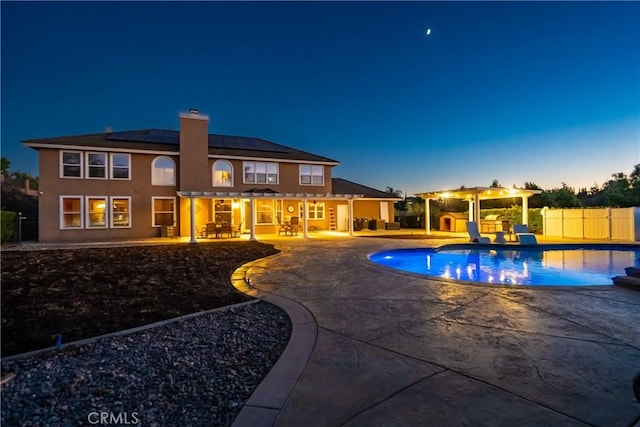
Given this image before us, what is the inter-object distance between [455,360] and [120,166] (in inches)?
732

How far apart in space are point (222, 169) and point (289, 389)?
1764 centimetres

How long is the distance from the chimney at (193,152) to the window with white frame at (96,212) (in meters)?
4.01

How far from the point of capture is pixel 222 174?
1856 cm

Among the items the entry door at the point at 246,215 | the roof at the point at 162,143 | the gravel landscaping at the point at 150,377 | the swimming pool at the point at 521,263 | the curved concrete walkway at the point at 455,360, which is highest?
the roof at the point at 162,143

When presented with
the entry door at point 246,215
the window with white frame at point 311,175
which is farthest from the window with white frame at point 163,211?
the window with white frame at point 311,175

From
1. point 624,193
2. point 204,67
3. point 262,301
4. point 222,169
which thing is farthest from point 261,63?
point 624,193

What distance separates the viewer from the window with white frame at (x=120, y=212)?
16234 millimetres

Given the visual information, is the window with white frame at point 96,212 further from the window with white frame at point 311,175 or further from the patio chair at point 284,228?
the window with white frame at point 311,175

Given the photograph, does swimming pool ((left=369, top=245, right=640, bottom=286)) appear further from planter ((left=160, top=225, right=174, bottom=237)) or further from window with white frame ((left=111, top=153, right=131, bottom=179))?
window with white frame ((left=111, top=153, right=131, bottom=179))

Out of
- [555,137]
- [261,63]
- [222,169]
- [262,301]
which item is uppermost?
[261,63]

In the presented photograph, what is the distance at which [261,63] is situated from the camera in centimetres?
1889

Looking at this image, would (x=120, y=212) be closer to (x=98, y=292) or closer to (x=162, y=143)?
(x=162, y=143)

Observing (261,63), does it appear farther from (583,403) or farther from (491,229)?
(583,403)

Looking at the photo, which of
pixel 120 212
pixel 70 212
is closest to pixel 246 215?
pixel 120 212
